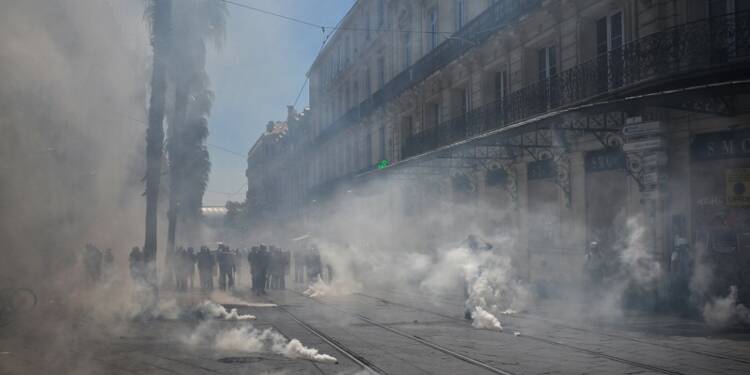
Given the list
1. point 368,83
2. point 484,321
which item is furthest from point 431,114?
point 484,321

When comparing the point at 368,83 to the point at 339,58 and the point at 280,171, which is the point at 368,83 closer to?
the point at 339,58

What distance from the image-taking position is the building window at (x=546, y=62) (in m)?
18.6

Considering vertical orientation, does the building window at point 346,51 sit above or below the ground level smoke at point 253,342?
above

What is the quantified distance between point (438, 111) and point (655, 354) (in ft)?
62.2

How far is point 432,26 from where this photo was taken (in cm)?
2711

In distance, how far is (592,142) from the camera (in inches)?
658

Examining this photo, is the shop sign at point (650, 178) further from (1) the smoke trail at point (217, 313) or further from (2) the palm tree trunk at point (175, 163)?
(2) the palm tree trunk at point (175, 163)

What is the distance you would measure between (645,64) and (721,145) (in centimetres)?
227

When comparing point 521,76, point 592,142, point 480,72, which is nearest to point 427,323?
point 592,142

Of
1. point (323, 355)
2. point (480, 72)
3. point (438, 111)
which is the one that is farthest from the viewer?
point (438, 111)

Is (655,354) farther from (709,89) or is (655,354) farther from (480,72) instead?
(480,72)

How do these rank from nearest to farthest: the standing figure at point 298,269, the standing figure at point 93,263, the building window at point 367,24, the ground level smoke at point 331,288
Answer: the standing figure at point 93,263 < the ground level smoke at point 331,288 < the standing figure at point 298,269 < the building window at point 367,24

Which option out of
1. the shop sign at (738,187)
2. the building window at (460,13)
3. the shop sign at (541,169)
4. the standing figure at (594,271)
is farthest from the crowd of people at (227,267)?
the shop sign at (738,187)

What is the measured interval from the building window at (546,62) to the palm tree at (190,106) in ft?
33.0
